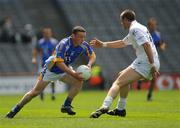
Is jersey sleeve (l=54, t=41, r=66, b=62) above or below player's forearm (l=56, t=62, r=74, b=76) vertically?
above

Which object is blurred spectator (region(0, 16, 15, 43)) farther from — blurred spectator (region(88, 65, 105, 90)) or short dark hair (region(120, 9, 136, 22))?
short dark hair (region(120, 9, 136, 22))

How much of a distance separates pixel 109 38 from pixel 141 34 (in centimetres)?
2901

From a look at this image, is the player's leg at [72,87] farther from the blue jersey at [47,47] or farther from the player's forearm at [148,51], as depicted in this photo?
the blue jersey at [47,47]

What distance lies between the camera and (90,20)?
46406 mm

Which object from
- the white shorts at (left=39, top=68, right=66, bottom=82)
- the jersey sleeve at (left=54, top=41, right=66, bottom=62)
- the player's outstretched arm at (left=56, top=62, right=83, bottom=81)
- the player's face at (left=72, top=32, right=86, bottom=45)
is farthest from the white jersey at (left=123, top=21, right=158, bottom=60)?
the white shorts at (left=39, top=68, right=66, bottom=82)

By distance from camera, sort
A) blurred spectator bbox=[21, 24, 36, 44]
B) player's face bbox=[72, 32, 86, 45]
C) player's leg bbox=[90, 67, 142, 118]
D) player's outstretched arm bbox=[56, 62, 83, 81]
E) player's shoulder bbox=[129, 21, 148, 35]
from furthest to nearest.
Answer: blurred spectator bbox=[21, 24, 36, 44]
player's face bbox=[72, 32, 86, 45]
player's outstretched arm bbox=[56, 62, 83, 81]
player's shoulder bbox=[129, 21, 148, 35]
player's leg bbox=[90, 67, 142, 118]

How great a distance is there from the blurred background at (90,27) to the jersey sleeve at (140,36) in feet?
69.3

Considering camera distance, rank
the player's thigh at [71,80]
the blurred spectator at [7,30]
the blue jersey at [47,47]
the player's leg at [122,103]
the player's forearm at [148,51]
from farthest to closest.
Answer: the blurred spectator at [7,30], the blue jersey at [47,47], the player's thigh at [71,80], the player's leg at [122,103], the player's forearm at [148,51]

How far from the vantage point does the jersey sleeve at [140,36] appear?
52.7 ft

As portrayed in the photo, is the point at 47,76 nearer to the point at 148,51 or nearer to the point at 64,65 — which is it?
the point at 64,65

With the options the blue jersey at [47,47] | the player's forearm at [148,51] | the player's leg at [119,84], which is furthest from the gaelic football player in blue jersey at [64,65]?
the blue jersey at [47,47]

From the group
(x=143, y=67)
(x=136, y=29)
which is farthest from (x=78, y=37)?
(x=143, y=67)

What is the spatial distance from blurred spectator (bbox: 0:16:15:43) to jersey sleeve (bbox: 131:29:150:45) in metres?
24.6

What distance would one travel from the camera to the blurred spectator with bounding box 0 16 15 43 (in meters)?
40.5
